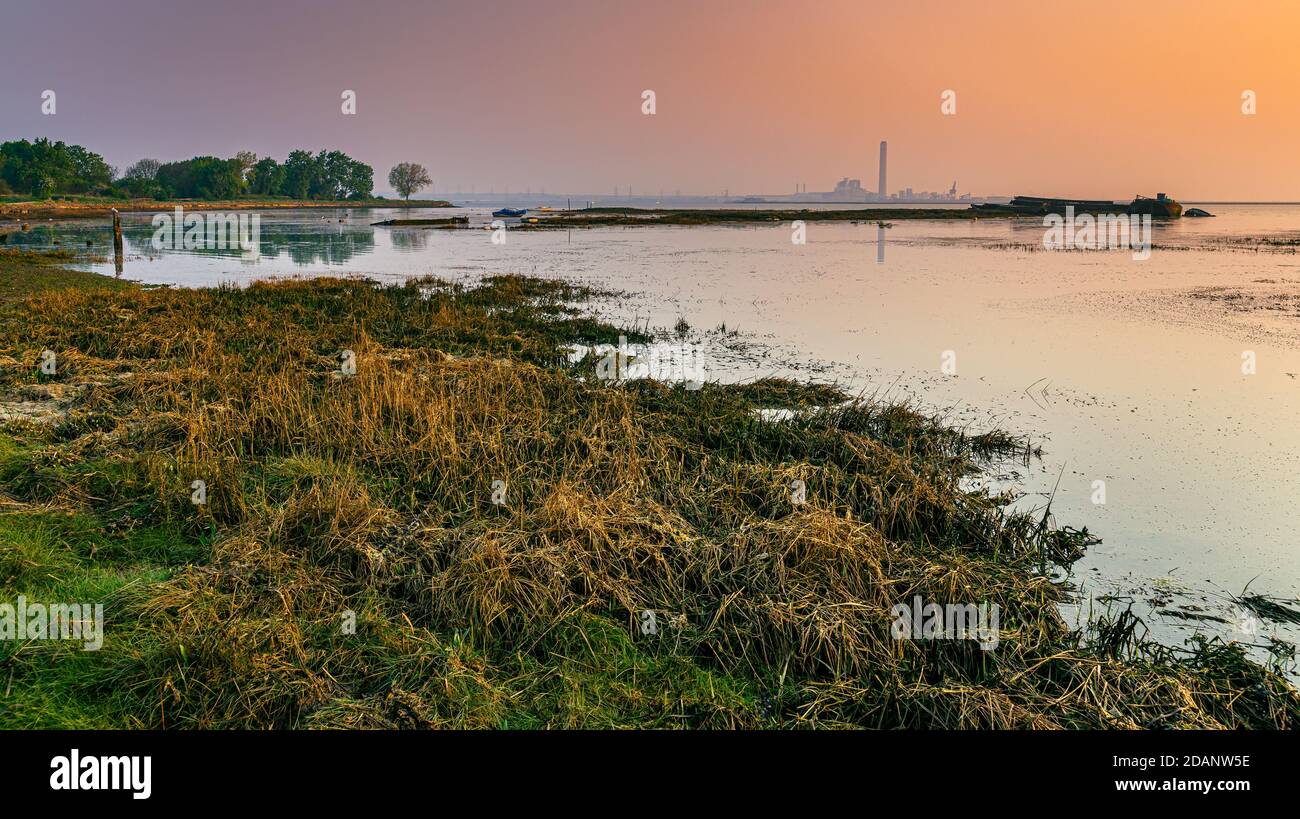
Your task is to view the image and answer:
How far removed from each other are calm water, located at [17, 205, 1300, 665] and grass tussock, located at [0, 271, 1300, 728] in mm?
1120

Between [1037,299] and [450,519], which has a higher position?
[1037,299]

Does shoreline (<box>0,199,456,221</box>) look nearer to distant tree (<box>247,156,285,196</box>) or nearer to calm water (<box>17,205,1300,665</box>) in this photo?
distant tree (<box>247,156,285,196</box>)

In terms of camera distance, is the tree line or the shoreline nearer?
the shoreline

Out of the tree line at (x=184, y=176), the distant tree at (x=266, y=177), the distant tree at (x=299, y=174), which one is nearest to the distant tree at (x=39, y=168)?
the tree line at (x=184, y=176)

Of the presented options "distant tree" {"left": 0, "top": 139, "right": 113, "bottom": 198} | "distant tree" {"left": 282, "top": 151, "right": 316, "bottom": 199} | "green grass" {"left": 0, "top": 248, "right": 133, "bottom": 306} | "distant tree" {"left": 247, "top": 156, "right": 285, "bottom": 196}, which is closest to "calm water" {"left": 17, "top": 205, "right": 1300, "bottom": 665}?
"green grass" {"left": 0, "top": 248, "right": 133, "bottom": 306}

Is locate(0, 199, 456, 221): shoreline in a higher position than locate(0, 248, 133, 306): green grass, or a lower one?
higher

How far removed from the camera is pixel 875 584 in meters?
5.64

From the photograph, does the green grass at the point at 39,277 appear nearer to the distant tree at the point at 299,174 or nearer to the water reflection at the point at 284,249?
the water reflection at the point at 284,249

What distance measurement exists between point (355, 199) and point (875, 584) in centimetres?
19931

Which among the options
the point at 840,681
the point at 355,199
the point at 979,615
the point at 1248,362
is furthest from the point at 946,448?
the point at 355,199

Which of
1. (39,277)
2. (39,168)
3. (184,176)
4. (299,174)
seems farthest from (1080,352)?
(299,174)

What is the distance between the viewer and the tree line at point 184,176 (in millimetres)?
104438

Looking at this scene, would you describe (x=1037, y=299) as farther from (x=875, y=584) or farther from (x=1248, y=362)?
(x=875, y=584)

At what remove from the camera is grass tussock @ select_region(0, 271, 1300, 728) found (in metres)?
4.41
